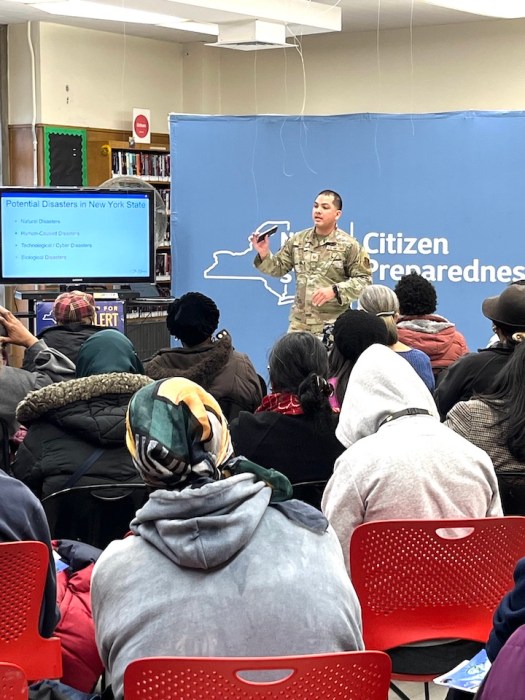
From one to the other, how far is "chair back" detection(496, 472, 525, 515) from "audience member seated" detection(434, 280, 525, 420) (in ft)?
2.68

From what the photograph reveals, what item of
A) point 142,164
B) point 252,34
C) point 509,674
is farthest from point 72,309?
point 142,164

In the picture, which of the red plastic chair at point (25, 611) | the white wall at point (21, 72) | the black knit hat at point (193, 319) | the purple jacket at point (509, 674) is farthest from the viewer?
the white wall at point (21, 72)

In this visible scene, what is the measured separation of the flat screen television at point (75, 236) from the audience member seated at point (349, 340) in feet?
10.7

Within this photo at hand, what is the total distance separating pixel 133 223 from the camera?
7.01 metres

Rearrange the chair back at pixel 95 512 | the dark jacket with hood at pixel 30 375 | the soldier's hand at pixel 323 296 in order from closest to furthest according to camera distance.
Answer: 1. the chair back at pixel 95 512
2. the dark jacket with hood at pixel 30 375
3. the soldier's hand at pixel 323 296

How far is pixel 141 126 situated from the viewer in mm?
10492

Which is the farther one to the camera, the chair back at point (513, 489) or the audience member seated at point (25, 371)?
the audience member seated at point (25, 371)

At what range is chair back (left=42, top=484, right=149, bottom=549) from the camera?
9.72 feet

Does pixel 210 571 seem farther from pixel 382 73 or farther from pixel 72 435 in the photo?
pixel 382 73

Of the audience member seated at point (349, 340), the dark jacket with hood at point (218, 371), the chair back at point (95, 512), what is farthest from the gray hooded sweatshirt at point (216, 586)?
the dark jacket with hood at point (218, 371)

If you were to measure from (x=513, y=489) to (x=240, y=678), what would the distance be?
1647 millimetres

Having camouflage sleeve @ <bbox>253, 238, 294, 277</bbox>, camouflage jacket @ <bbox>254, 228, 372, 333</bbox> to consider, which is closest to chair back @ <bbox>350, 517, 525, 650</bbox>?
camouflage jacket @ <bbox>254, 228, 372, 333</bbox>

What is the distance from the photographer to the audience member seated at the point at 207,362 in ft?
14.1

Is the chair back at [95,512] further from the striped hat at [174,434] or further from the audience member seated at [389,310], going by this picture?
the audience member seated at [389,310]
